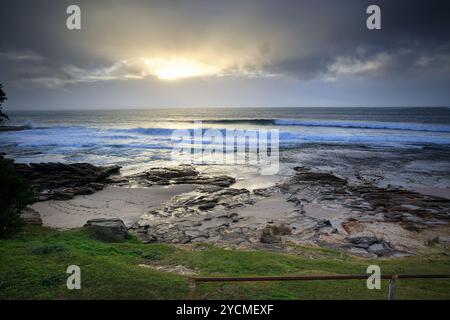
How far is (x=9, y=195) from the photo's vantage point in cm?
923

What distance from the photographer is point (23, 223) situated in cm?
1010

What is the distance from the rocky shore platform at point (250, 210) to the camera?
10938 millimetres

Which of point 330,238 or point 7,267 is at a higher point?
point 7,267

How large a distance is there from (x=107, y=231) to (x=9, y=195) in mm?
3048

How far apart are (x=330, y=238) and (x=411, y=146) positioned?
112ft

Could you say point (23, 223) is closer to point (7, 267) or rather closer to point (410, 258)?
point (7, 267)

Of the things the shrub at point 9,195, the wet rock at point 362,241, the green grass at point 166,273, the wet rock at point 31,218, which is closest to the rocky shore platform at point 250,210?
the wet rock at point 362,241

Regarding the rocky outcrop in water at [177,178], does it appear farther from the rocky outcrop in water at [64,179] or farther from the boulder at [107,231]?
the boulder at [107,231]

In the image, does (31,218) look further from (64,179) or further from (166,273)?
(64,179)

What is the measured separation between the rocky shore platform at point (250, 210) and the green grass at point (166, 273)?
5.36ft

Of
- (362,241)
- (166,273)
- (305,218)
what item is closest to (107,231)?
(166,273)

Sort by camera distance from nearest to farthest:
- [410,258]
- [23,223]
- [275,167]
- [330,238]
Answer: [410,258], [23,223], [330,238], [275,167]
